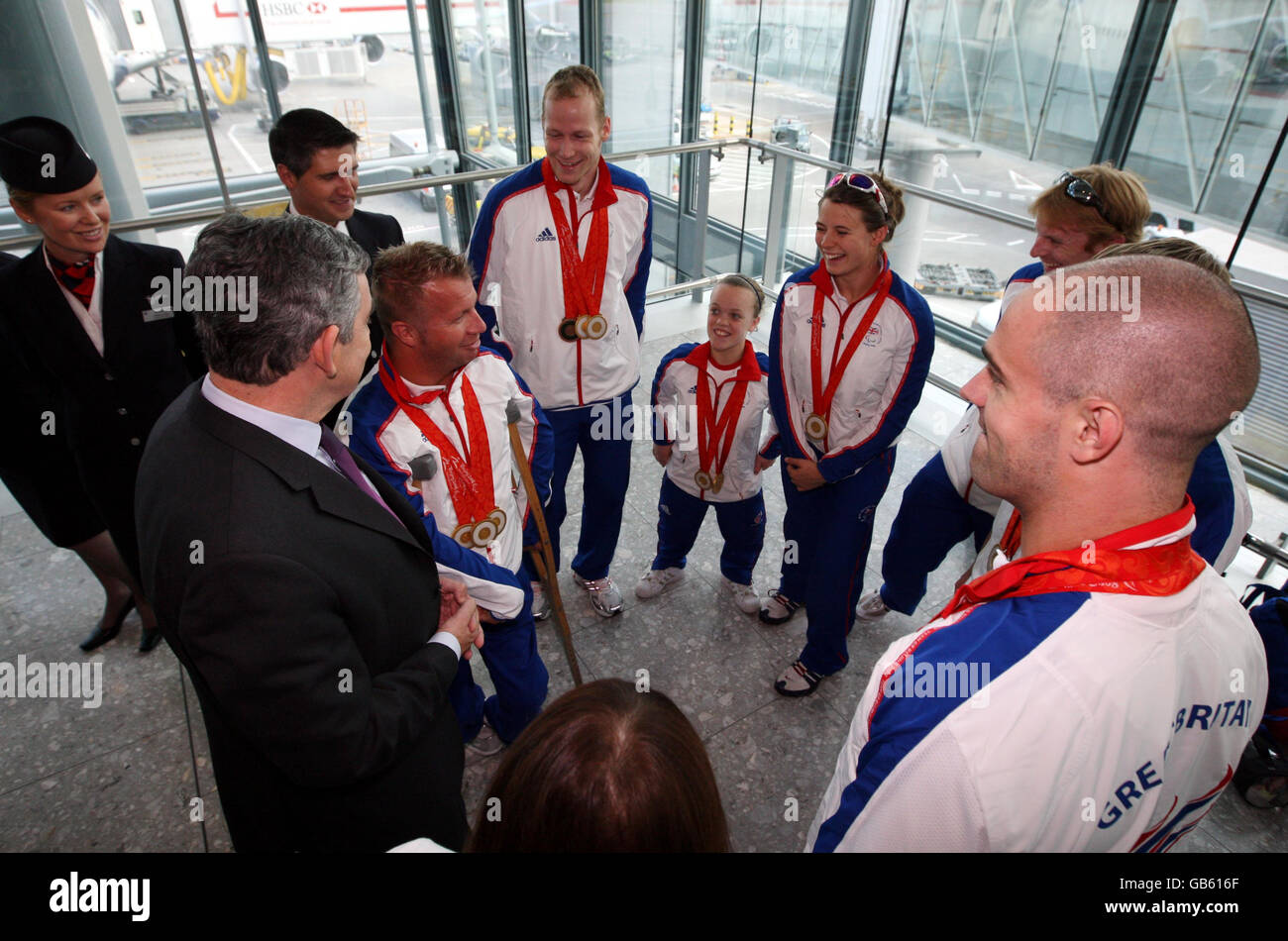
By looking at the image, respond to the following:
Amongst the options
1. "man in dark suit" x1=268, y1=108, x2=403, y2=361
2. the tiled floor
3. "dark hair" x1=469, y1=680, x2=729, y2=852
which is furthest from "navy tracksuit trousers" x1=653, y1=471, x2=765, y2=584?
"dark hair" x1=469, y1=680, x2=729, y2=852

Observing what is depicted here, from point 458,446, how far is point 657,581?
48.9 inches

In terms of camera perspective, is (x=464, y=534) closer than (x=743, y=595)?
Yes

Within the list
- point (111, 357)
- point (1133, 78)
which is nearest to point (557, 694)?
point (111, 357)

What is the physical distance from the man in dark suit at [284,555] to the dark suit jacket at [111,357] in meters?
1.26

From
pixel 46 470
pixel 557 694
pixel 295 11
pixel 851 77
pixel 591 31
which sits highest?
pixel 295 11

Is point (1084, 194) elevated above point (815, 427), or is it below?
above

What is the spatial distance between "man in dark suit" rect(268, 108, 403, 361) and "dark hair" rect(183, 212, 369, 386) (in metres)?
1.14

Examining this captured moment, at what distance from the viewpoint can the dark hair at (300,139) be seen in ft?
7.23

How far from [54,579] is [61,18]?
3329 millimetres

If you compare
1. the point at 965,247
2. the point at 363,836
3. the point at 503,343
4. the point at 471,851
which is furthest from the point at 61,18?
the point at 965,247

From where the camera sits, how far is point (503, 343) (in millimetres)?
2455

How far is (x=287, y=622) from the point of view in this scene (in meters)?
0.97

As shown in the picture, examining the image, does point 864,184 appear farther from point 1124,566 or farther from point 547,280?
point 1124,566

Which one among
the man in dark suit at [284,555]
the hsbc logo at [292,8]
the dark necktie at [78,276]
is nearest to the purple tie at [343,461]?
the man in dark suit at [284,555]
